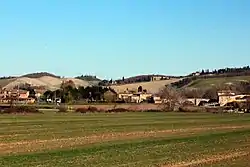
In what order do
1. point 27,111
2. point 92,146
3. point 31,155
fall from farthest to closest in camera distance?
point 27,111 < point 92,146 < point 31,155

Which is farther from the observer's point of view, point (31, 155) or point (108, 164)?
point (31, 155)

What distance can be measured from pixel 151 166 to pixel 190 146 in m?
11.3

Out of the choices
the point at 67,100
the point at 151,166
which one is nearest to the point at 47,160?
the point at 151,166

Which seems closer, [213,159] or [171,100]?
[213,159]

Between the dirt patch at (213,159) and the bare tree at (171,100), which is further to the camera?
the bare tree at (171,100)

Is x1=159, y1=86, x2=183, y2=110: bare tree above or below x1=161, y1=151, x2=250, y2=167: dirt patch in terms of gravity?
above

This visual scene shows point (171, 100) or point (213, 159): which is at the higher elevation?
point (171, 100)

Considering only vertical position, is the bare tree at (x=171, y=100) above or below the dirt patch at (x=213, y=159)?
above

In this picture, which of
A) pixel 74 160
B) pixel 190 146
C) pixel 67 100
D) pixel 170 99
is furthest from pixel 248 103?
pixel 74 160

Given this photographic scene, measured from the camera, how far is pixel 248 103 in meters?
155

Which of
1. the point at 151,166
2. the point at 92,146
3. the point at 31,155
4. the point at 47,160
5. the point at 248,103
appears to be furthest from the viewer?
the point at 248,103

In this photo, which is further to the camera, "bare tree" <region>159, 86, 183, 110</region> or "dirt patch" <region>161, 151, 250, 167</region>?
"bare tree" <region>159, 86, 183, 110</region>

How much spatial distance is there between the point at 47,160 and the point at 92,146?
8251 millimetres

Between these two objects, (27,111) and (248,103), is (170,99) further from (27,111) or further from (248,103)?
(27,111)
